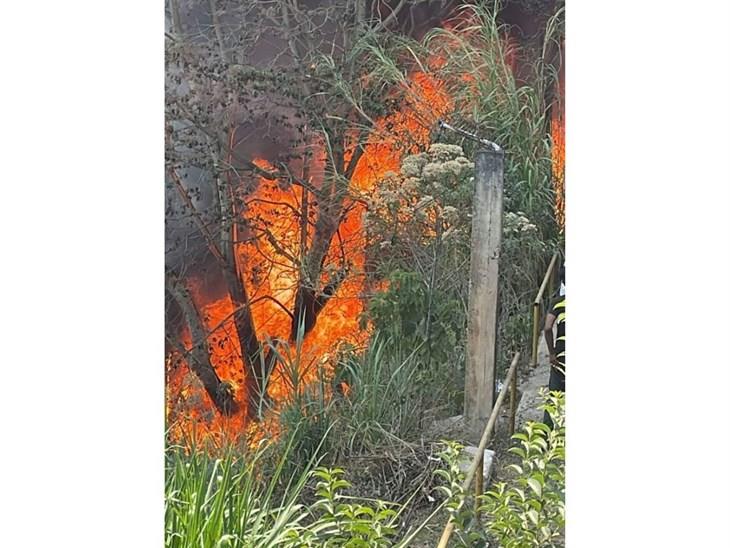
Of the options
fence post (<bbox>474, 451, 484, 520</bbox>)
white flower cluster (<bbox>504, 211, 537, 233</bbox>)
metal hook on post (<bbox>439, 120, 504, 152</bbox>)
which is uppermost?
metal hook on post (<bbox>439, 120, 504, 152</bbox>)

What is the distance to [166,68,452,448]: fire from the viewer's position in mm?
3178

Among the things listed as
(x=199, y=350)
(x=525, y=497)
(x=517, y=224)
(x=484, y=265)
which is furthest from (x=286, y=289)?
(x=525, y=497)

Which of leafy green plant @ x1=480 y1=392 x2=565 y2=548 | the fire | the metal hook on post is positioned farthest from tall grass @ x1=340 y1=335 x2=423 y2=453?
the metal hook on post

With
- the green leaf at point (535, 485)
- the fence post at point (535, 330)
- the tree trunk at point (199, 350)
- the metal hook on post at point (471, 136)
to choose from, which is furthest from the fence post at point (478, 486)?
the metal hook on post at point (471, 136)

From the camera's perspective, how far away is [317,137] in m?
3.23

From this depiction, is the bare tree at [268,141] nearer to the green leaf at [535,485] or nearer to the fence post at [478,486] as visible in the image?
the fence post at [478,486]

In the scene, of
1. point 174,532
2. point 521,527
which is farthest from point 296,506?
point 521,527

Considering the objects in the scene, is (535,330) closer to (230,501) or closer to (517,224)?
(517,224)

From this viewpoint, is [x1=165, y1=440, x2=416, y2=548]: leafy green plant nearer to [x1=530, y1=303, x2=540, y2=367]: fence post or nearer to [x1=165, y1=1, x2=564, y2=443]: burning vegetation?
[x1=165, y1=1, x2=564, y2=443]: burning vegetation

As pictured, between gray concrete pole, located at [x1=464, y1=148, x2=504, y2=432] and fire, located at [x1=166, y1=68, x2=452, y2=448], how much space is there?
23 cm

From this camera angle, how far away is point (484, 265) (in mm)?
3148

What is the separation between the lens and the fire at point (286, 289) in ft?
10.4

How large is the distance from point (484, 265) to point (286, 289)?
67 centimetres
